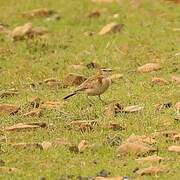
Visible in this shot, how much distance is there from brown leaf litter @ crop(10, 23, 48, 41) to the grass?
0.55ft

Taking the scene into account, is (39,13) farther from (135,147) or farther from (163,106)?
(135,147)

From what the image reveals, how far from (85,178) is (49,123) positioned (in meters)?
1.83

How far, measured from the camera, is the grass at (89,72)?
24.6ft

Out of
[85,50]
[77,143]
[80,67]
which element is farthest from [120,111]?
[85,50]

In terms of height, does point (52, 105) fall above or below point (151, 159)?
below

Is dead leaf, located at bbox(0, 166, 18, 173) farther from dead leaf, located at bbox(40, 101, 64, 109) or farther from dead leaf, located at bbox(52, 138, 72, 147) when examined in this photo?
dead leaf, located at bbox(40, 101, 64, 109)

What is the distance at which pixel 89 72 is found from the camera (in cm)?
1191

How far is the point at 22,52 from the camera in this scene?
13250 millimetres

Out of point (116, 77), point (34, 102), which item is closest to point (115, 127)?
point (34, 102)

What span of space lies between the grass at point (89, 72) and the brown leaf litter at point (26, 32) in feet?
0.55

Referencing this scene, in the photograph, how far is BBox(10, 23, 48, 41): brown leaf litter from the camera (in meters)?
13.9

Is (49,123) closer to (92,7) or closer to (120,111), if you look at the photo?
(120,111)

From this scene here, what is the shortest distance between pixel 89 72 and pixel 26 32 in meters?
2.45

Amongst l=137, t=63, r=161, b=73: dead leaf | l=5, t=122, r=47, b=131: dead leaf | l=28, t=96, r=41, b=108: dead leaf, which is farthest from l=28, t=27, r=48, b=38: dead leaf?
l=5, t=122, r=47, b=131: dead leaf
